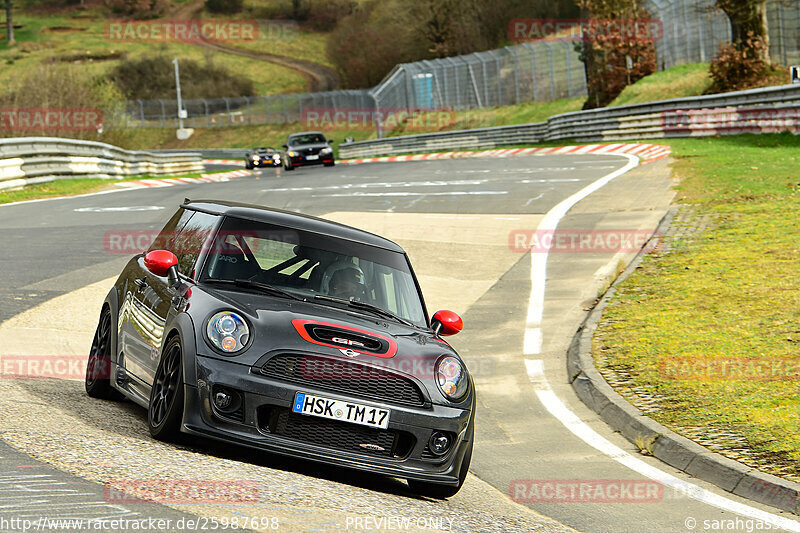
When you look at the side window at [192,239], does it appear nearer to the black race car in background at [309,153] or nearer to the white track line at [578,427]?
the white track line at [578,427]

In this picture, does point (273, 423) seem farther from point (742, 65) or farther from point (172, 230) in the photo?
point (742, 65)

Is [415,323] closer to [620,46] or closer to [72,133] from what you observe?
[72,133]

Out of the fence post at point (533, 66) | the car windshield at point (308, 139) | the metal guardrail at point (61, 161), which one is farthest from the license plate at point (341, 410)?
the fence post at point (533, 66)

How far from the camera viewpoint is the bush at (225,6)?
141250mm

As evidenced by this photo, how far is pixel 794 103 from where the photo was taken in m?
30.3

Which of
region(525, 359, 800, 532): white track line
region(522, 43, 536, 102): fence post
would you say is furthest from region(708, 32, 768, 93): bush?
region(525, 359, 800, 532): white track line

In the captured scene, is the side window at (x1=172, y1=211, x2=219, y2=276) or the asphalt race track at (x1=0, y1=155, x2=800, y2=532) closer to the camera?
the asphalt race track at (x1=0, y1=155, x2=800, y2=532)

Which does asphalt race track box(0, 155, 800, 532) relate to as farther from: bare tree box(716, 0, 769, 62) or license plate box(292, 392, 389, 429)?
bare tree box(716, 0, 769, 62)

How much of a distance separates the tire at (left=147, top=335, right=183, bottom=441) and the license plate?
2.27 ft

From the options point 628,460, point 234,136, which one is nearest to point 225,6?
point 234,136

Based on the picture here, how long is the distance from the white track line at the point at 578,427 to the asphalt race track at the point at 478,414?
0.9 inches

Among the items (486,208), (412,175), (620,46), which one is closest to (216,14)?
(620,46)

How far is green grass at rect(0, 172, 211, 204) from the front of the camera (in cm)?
2552

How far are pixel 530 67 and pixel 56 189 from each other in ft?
108
